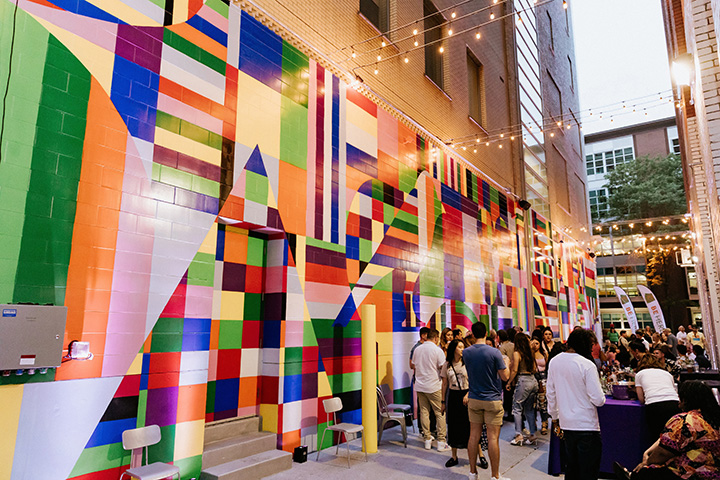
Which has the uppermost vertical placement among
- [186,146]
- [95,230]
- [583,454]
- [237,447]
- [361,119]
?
[361,119]

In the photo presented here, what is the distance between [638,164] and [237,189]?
42.1m

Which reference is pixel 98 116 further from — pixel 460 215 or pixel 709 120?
pixel 460 215

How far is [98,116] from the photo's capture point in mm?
4312

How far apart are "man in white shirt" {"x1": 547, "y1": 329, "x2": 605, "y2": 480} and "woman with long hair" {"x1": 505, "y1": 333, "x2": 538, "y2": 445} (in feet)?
8.72

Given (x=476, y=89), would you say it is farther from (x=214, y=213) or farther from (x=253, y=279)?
(x=214, y=213)

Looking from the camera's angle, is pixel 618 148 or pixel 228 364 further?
pixel 618 148

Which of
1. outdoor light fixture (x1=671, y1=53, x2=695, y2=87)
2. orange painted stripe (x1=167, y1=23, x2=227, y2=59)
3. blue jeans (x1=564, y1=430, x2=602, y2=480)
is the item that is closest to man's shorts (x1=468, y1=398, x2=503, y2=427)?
blue jeans (x1=564, y1=430, x2=602, y2=480)

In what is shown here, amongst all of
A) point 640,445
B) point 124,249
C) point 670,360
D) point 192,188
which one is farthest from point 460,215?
point 124,249

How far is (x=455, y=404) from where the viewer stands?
5926mm

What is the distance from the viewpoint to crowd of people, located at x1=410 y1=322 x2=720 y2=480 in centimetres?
338

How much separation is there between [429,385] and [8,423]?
491cm

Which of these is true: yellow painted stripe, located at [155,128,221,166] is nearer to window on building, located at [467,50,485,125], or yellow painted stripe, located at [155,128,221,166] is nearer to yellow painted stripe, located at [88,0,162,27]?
yellow painted stripe, located at [88,0,162,27]

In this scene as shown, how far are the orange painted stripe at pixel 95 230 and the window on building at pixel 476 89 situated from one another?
10950 mm

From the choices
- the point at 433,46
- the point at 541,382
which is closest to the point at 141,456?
the point at 541,382
